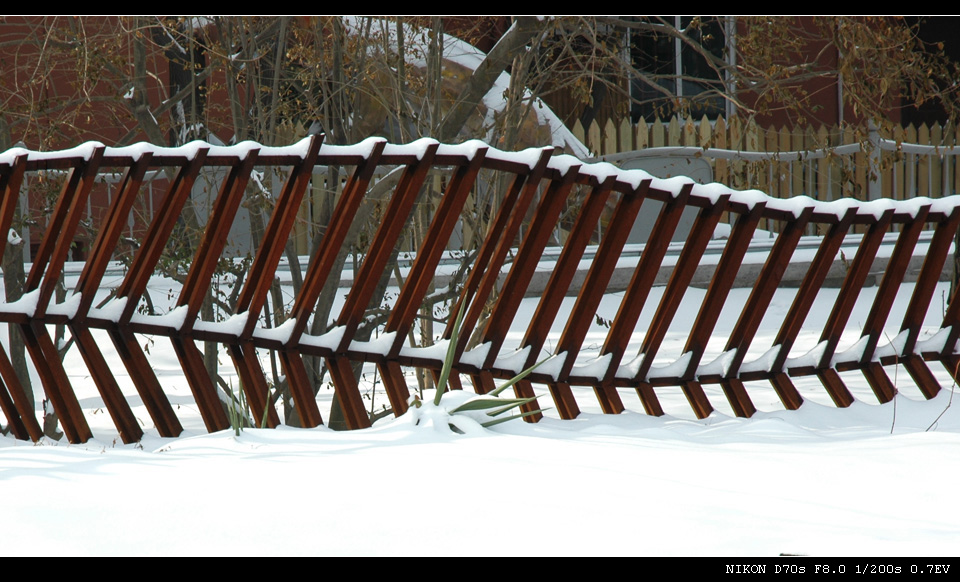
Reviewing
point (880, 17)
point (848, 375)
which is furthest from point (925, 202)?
point (848, 375)

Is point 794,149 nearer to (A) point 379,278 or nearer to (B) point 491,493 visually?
(A) point 379,278

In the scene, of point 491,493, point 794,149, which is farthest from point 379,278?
point 794,149

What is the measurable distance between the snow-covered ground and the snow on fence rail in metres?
0.35

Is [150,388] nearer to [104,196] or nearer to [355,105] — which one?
[355,105]

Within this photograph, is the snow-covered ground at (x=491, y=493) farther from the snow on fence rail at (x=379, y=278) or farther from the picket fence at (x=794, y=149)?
the picket fence at (x=794, y=149)

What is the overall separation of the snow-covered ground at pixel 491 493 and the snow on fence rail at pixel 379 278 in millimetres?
351

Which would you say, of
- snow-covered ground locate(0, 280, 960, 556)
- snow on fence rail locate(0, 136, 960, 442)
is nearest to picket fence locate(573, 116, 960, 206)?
snow on fence rail locate(0, 136, 960, 442)

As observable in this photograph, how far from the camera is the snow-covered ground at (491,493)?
208 cm

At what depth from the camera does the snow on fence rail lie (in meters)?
3.39

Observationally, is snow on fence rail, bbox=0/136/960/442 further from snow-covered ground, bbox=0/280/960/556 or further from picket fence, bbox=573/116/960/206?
picket fence, bbox=573/116/960/206

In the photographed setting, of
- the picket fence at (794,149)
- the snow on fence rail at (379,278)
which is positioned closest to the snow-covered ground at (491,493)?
the snow on fence rail at (379,278)
